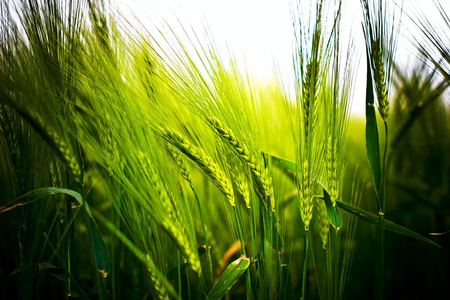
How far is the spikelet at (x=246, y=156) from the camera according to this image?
50 cm

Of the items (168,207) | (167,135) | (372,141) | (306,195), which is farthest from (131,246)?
(372,141)

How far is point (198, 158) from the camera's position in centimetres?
50

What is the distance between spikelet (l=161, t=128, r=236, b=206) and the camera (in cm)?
49

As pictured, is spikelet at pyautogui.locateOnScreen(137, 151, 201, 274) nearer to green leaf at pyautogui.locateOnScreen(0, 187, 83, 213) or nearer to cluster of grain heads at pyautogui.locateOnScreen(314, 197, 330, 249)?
green leaf at pyautogui.locateOnScreen(0, 187, 83, 213)

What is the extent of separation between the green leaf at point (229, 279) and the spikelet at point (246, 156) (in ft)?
0.34

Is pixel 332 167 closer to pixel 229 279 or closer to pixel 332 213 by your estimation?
pixel 332 213

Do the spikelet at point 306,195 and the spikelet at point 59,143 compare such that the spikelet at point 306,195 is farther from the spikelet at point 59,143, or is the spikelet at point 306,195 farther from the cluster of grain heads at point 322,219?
the spikelet at point 59,143

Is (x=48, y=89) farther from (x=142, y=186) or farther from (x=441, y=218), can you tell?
(x=441, y=218)

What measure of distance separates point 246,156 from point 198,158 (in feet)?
0.27

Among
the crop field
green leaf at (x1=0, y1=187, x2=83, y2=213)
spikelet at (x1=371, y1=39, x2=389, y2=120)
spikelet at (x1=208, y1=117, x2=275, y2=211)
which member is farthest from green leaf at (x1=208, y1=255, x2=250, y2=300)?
spikelet at (x1=371, y1=39, x2=389, y2=120)

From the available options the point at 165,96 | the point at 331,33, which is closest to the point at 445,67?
the point at 331,33

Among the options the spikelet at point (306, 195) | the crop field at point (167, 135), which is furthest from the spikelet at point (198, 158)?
the spikelet at point (306, 195)

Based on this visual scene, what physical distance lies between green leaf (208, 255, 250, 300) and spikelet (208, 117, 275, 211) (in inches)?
4.1

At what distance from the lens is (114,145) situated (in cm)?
51
